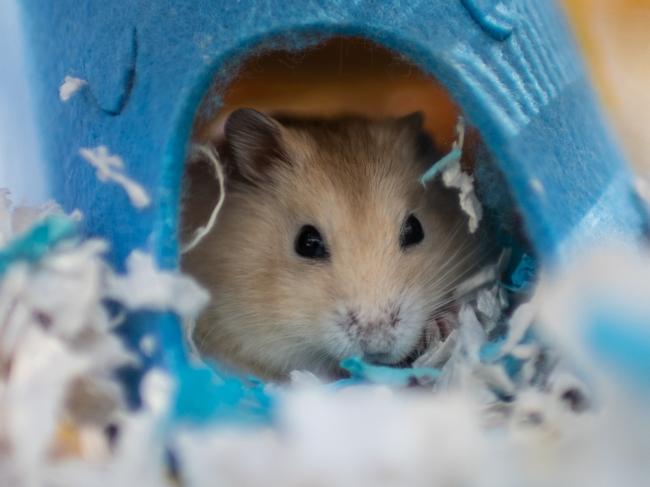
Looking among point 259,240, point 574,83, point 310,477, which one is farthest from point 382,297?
point 310,477

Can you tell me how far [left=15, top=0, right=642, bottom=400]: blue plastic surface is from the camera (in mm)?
1805

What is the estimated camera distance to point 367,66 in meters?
2.99

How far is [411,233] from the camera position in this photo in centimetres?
237

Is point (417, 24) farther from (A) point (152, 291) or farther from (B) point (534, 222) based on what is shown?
(A) point (152, 291)

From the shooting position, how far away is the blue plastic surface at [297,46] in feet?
5.92

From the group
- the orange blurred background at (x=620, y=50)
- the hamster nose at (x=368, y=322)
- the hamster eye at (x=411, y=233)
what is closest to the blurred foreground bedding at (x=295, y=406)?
the hamster nose at (x=368, y=322)

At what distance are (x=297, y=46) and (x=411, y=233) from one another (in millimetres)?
700

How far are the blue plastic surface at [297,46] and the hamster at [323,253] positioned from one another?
440 mm

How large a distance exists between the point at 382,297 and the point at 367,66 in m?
1.17

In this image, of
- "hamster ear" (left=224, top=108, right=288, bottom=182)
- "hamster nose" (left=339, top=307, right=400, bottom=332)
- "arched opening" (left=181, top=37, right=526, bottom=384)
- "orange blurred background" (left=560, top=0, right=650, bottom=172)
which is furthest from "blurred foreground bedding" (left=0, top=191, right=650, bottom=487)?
"orange blurred background" (left=560, top=0, right=650, bottom=172)

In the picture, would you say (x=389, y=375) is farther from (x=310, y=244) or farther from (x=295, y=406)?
(x=295, y=406)

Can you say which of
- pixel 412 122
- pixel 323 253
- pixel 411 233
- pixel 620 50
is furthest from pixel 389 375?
pixel 620 50

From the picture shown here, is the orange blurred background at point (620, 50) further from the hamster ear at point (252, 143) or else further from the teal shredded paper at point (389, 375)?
the teal shredded paper at point (389, 375)

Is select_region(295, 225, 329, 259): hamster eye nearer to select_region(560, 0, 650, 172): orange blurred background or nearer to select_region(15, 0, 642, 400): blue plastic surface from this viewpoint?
select_region(15, 0, 642, 400): blue plastic surface
